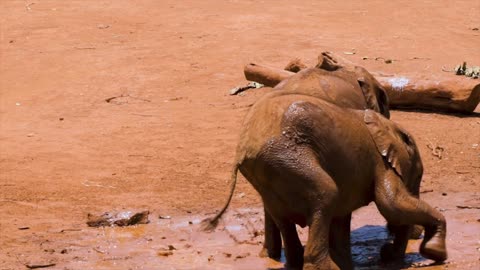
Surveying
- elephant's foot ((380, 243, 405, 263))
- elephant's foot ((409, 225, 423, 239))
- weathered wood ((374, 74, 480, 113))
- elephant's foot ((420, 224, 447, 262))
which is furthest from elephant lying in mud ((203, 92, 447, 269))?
weathered wood ((374, 74, 480, 113))

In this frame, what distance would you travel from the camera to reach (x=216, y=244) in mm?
8977

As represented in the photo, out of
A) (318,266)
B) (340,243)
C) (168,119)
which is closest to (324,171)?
(318,266)

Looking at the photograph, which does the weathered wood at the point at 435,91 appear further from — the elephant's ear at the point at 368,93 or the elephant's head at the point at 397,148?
the elephant's head at the point at 397,148

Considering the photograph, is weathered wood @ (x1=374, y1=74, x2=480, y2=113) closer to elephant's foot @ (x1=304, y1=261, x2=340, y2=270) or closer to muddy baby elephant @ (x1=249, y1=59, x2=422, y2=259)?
muddy baby elephant @ (x1=249, y1=59, x2=422, y2=259)

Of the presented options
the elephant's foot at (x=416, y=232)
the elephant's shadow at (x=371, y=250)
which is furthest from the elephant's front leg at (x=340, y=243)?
the elephant's foot at (x=416, y=232)

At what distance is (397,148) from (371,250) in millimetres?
1182

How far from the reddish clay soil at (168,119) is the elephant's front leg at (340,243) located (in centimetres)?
48

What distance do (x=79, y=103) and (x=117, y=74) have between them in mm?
1374

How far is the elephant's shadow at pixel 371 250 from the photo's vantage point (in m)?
8.19

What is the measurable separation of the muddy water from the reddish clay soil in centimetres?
2

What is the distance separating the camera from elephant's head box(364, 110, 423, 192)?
7711mm

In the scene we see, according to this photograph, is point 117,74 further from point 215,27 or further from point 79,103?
point 215,27

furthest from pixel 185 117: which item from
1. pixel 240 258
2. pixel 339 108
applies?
pixel 339 108

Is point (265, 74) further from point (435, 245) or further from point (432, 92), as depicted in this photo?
point (435, 245)
